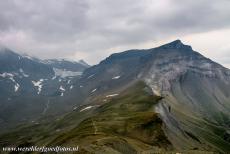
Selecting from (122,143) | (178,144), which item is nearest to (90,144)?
(122,143)

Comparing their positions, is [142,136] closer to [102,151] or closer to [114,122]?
[114,122]

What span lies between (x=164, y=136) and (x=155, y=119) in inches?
643

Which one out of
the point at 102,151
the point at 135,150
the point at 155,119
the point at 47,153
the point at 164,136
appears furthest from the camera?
the point at 155,119

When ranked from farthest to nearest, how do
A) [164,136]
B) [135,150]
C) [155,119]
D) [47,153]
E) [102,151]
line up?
[155,119]
[164,136]
[47,153]
[135,150]
[102,151]

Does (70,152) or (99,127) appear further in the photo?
(99,127)

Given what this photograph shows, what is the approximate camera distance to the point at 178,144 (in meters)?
181

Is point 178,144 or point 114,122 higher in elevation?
point 114,122

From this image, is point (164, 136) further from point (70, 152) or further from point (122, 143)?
point (70, 152)

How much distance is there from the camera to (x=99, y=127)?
573 feet

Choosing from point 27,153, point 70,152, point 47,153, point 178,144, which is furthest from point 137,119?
point 70,152

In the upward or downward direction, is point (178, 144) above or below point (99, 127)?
below

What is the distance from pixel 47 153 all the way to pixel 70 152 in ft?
109

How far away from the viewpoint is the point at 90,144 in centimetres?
11700

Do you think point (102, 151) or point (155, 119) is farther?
point (155, 119)
